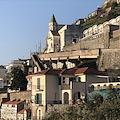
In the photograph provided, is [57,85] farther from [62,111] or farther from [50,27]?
[50,27]

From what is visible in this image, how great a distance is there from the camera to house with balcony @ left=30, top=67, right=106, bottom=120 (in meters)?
42.7

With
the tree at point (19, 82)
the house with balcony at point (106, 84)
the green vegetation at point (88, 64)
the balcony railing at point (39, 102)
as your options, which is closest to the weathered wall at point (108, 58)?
the green vegetation at point (88, 64)

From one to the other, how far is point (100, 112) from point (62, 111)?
7.37m

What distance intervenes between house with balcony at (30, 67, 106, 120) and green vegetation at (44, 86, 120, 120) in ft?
12.6

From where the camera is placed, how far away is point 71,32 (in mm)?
76188

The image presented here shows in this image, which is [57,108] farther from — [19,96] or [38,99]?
[19,96]

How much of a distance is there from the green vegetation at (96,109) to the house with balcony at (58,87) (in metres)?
3.84

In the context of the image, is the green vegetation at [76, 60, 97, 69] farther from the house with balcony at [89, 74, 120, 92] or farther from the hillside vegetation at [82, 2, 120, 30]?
the hillside vegetation at [82, 2, 120, 30]

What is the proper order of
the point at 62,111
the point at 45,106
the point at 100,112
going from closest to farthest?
the point at 100,112
the point at 62,111
the point at 45,106

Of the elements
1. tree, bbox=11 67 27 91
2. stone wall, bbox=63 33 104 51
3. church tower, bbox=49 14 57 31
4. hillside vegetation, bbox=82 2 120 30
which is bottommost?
tree, bbox=11 67 27 91

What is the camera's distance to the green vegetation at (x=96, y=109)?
110 ft

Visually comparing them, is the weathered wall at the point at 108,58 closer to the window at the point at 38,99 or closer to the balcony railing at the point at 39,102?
the window at the point at 38,99

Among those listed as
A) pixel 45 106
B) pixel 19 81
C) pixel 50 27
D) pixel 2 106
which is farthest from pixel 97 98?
pixel 50 27

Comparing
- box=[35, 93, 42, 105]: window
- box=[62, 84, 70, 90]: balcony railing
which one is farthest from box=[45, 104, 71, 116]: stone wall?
box=[62, 84, 70, 90]: balcony railing
